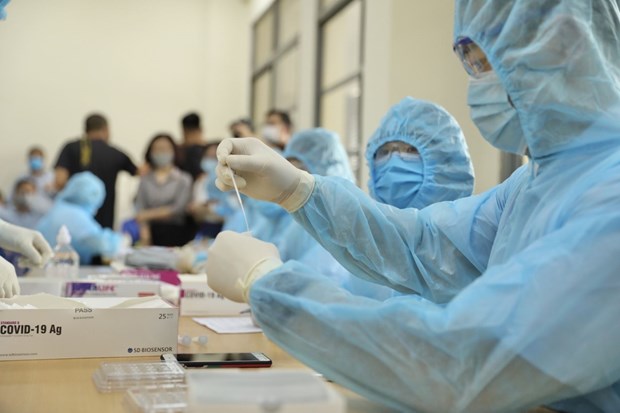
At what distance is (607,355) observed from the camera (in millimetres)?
895

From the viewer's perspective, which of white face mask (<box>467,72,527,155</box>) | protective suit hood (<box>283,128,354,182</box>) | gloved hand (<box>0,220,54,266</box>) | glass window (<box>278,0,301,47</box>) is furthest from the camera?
glass window (<box>278,0,301,47</box>)

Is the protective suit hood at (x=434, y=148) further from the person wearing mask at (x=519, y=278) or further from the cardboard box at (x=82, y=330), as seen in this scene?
the cardboard box at (x=82, y=330)

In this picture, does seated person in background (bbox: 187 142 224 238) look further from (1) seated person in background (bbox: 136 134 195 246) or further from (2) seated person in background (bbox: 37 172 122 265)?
(2) seated person in background (bbox: 37 172 122 265)

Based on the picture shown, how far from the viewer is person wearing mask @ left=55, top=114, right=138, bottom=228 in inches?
208

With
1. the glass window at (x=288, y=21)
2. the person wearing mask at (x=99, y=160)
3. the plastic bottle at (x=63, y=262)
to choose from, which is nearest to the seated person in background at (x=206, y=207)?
the person wearing mask at (x=99, y=160)

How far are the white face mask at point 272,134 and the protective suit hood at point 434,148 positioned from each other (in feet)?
7.13

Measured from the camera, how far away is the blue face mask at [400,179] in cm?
199

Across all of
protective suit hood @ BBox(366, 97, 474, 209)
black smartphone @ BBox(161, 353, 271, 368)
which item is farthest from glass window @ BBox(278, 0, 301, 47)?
black smartphone @ BBox(161, 353, 271, 368)

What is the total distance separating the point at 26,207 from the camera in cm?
627

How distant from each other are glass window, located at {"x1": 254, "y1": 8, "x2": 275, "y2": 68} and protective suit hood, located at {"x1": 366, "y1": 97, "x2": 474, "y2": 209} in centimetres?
534

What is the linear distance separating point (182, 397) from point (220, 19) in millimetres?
7490

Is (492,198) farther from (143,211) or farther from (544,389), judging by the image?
(143,211)

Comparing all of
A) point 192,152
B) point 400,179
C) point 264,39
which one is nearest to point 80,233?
point 192,152

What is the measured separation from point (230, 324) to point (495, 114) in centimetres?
100
